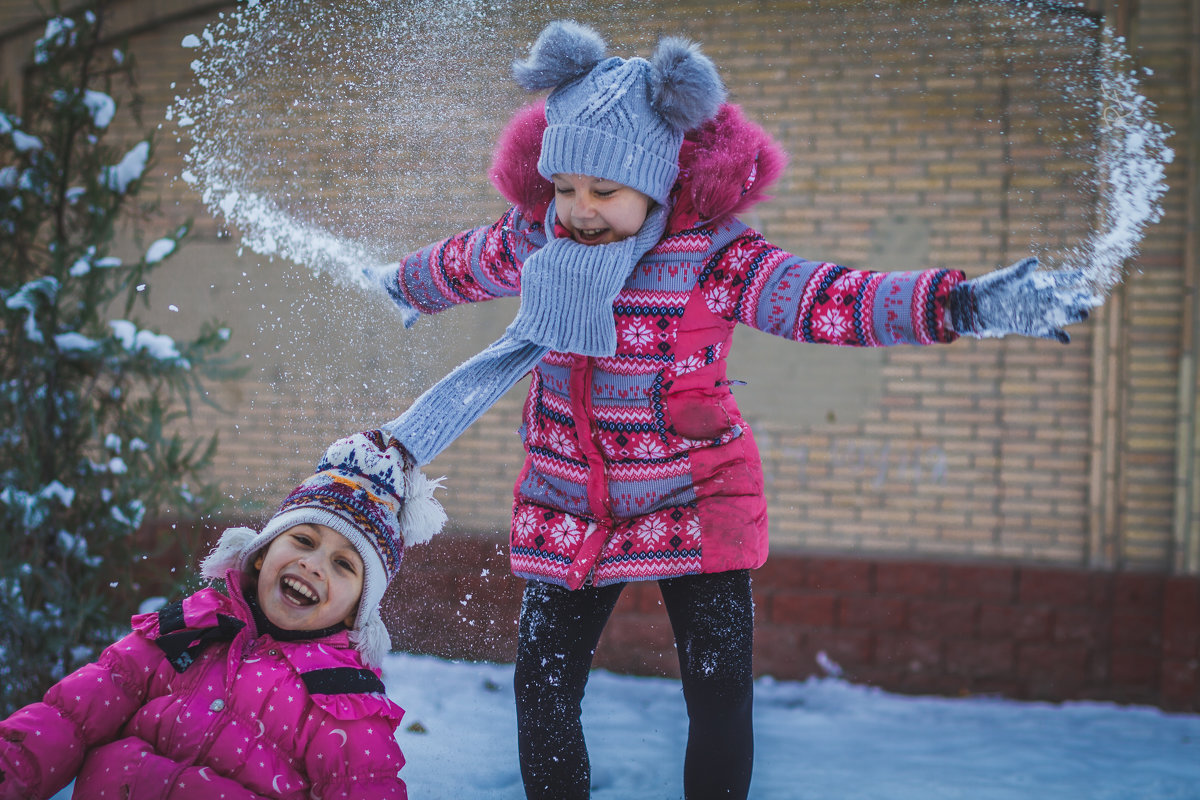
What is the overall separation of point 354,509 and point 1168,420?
11.1 feet

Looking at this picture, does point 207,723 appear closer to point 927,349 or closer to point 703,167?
point 703,167

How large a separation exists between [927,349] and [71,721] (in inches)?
137

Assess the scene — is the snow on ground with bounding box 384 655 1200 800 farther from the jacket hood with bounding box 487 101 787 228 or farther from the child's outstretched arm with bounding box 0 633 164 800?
the jacket hood with bounding box 487 101 787 228

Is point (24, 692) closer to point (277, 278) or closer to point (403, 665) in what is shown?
point (403, 665)

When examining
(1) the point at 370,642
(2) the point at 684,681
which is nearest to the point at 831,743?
(2) the point at 684,681

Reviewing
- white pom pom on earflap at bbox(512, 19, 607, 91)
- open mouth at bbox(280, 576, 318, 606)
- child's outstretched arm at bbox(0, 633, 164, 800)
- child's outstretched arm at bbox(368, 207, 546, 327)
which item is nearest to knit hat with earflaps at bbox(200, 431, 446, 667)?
open mouth at bbox(280, 576, 318, 606)

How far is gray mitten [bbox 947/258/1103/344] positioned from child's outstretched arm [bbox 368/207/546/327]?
880mm

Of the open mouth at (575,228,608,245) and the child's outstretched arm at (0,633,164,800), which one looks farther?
the open mouth at (575,228,608,245)

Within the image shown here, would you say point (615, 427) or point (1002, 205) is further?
point (1002, 205)

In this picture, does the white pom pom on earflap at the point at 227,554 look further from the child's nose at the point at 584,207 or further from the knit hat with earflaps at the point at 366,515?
the child's nose at the point at 584,207

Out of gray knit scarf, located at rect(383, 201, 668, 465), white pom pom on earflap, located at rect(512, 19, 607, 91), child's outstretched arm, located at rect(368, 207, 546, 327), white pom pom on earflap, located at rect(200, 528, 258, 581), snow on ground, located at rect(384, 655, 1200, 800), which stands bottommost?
snow on ground, located at rect(384, 655, 1200, 800)

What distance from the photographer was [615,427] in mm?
1869

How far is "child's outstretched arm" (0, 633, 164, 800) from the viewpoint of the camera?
1.52 meters

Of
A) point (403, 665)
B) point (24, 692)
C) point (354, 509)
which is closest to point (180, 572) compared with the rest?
point (24, 692)
